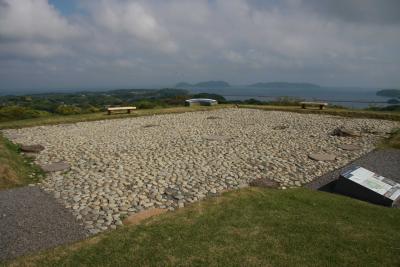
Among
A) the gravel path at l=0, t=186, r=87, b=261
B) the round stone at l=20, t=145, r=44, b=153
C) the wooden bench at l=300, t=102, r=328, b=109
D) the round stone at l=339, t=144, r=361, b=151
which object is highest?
the wooden bench at l=300, t=102, r=328, b=109

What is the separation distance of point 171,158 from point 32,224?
4.76m

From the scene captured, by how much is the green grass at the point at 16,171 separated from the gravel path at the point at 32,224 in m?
0.62

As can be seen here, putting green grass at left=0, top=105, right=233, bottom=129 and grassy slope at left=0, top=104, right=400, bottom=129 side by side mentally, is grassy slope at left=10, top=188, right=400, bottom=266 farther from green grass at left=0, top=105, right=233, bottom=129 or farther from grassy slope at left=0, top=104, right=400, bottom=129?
grassy slope at left=0, top=104, right=400, bottom=129

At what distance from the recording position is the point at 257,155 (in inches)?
385

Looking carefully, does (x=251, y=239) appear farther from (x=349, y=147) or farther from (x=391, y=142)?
(x=391, y=142)

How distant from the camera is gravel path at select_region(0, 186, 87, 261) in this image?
4547 mm

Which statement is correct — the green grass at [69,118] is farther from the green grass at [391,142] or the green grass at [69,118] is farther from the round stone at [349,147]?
the green grass at [391,142]

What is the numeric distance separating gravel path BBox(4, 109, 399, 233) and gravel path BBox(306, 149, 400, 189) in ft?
0.82

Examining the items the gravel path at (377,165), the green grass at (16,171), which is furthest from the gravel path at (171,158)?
the green grass at (16,171)

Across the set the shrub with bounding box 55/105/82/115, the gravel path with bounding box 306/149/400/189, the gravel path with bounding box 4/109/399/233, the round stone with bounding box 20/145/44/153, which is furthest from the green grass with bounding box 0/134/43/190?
the shrub with bounding box 55/105/82/115

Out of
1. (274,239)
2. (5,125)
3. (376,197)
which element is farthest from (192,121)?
(274,239)

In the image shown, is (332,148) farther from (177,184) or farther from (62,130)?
(62,130)

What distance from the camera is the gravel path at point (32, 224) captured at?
14.9ft

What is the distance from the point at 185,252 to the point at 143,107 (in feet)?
69.8
